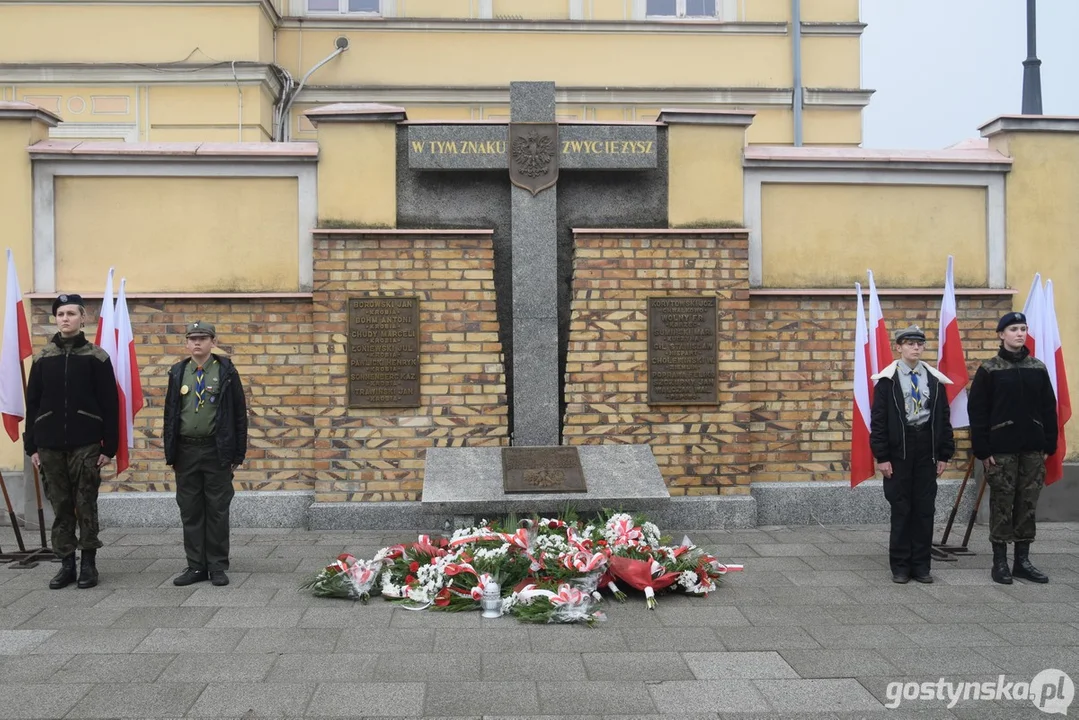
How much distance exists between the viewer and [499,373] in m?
8.37

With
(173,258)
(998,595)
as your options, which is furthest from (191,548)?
(998,595)

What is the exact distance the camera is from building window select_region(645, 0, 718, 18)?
50.0ft

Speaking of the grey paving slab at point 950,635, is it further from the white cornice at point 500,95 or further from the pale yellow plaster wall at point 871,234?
the white cornice at point 500,95

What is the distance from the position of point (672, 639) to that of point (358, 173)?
16.1 ft

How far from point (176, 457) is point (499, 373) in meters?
2.79

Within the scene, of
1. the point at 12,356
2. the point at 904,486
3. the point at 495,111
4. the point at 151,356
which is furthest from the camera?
the point at 495,111

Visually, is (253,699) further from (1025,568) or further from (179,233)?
(1025,568)

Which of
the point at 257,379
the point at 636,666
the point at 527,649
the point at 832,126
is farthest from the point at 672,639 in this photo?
the point at 832,126

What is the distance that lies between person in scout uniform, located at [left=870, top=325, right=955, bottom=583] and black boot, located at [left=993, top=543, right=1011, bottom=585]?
0.44m

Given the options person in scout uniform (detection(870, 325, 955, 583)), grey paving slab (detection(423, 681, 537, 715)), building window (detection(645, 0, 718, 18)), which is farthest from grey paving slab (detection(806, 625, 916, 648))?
building window (detection(645, 0, 718, 18))

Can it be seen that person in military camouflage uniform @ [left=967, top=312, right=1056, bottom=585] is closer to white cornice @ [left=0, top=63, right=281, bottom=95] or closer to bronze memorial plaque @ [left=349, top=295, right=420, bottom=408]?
bronze memorial plaque @ [left=349, top=295, right=420, bottom=408]

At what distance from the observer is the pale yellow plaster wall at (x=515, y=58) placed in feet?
48.2

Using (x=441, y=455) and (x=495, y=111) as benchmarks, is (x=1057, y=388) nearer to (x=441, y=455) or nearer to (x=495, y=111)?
(x=441, y=455)

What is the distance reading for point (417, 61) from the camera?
14.7m
